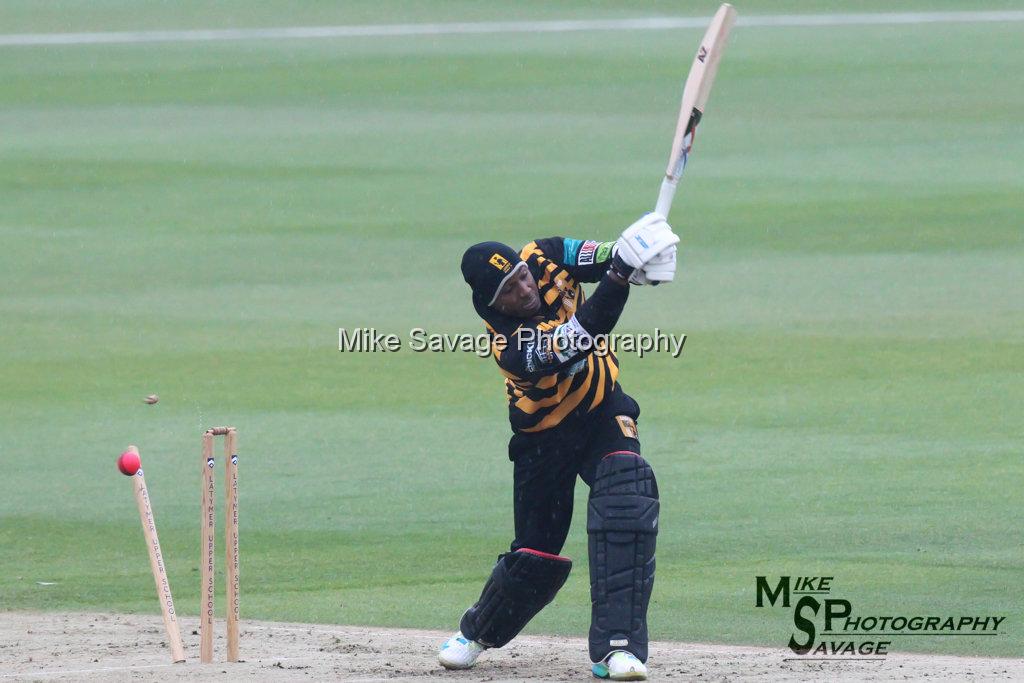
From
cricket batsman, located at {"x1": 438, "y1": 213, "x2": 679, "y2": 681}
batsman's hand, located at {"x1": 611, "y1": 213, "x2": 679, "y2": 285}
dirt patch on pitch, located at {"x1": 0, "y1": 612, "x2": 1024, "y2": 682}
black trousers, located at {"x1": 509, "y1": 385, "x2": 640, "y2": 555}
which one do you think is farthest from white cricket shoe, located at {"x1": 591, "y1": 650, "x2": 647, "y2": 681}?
batsman's hand, located at {"x1": 611, "y1": 213, "x2": 679, "y2": 285}

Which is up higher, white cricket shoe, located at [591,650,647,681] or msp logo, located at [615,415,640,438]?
msp logo, located at [615,415,640,438]

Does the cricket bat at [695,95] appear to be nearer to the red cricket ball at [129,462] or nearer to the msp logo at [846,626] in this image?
the msp logo at [846,626]

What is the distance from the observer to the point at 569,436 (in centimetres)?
634

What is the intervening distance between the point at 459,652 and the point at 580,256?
166 centimetres

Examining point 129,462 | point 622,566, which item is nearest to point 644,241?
point 622,566

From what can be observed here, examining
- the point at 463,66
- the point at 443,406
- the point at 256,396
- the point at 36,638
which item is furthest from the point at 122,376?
the point at 463,66

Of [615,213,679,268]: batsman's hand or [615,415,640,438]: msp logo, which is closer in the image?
[615,213,679,268]: batsman's hand

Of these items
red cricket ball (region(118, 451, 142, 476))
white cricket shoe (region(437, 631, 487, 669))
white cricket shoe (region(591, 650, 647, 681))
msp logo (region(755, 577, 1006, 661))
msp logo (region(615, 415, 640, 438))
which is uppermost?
msp logo (region(615, 415, 640, 438))

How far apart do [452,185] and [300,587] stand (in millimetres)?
8995

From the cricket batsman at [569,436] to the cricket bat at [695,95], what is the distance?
0.80 feet

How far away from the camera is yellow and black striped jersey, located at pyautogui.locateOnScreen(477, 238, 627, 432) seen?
604cm

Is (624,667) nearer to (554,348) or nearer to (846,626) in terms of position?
(554,348)

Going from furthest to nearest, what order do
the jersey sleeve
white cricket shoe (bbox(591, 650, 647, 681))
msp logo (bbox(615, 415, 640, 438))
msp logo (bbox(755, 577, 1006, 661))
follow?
1. msp logo (bbox(755, 577, 1006, 661))
2. the jersey sleeve
3. msp logo (bbox(615, 415, 640, 438))
4. white cricket shoe (bbox(591, 650, 647, 681))

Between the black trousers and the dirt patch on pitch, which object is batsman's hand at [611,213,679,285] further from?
the dirt patch on pitch
